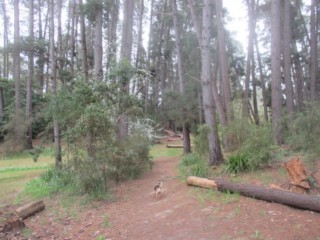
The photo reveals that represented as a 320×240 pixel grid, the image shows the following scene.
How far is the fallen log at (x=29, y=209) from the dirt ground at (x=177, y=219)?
0.40ft

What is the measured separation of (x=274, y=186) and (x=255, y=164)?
4.64ft

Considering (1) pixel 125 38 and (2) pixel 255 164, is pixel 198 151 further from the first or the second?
(1) pixel 125 38

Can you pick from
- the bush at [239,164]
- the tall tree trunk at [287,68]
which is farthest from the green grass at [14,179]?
the tall tree trunk at [287,68]

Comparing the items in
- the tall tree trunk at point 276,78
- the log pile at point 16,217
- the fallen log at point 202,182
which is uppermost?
the tall tree trunk at point 276,78

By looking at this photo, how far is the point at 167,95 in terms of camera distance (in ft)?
53.3

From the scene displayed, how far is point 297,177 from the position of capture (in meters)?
6.04

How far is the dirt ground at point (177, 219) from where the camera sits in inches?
184

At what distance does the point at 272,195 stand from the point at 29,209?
5079 mm

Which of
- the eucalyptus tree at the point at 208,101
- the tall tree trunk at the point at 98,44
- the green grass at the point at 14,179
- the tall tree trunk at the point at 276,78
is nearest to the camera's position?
the eucalyptus tree at the point at 208,101

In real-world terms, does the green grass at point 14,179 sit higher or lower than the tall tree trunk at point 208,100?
lower

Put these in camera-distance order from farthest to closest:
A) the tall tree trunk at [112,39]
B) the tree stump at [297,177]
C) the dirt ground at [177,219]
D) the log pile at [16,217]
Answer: the tall tree trunk at [112,39] < the log pile at [16,217] < the tree stump at [297,177] < the dirt ground at [177,219]

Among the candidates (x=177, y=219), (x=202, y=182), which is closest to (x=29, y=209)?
(x=177, y=219)

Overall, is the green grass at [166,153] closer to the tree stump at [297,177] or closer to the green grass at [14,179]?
the green grass at [14,179]

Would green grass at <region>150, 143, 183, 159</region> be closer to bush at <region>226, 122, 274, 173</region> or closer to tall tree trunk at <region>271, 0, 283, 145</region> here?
tall tree trunk at <region>271, 0, 283, 145</region>
